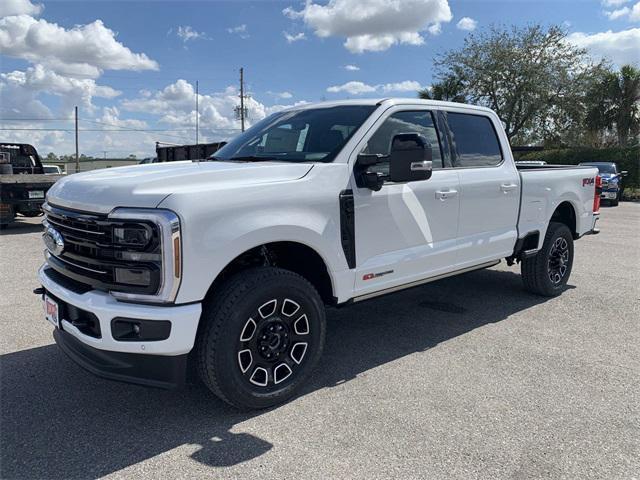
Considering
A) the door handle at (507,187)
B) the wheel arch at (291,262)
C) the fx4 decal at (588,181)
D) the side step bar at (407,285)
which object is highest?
the fx4 decal at (588,181)

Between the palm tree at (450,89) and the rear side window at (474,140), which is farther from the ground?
the palm tree at (450,89)

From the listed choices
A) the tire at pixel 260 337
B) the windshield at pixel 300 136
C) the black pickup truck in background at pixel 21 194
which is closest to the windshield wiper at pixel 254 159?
the windshield at pixel 300 136

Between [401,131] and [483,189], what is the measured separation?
1.10 metres

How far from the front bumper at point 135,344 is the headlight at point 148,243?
0.09m

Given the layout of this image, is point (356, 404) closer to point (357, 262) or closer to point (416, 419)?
point (416, 419)

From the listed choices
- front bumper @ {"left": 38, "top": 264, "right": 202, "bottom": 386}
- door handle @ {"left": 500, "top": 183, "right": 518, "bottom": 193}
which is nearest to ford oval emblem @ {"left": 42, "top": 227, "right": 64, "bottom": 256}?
front bumper @ {"left": 38, "top": 264, "right": 202, "bottom": 386}

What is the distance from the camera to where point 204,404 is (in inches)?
131

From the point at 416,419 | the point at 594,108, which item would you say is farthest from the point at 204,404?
the point at 594,108

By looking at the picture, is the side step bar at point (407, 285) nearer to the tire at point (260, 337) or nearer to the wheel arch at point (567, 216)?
the tire at point (260, 337)

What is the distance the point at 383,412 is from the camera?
10.6 feet

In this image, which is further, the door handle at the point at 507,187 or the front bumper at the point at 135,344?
the door handle at the point at 507,187

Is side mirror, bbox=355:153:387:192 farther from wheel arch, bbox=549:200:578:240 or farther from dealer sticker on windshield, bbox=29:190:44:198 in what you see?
dealer sticker on windshield, bbox=29:190:44:198

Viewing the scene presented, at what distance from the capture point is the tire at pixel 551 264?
5.72m

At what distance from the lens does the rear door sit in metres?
4.57
